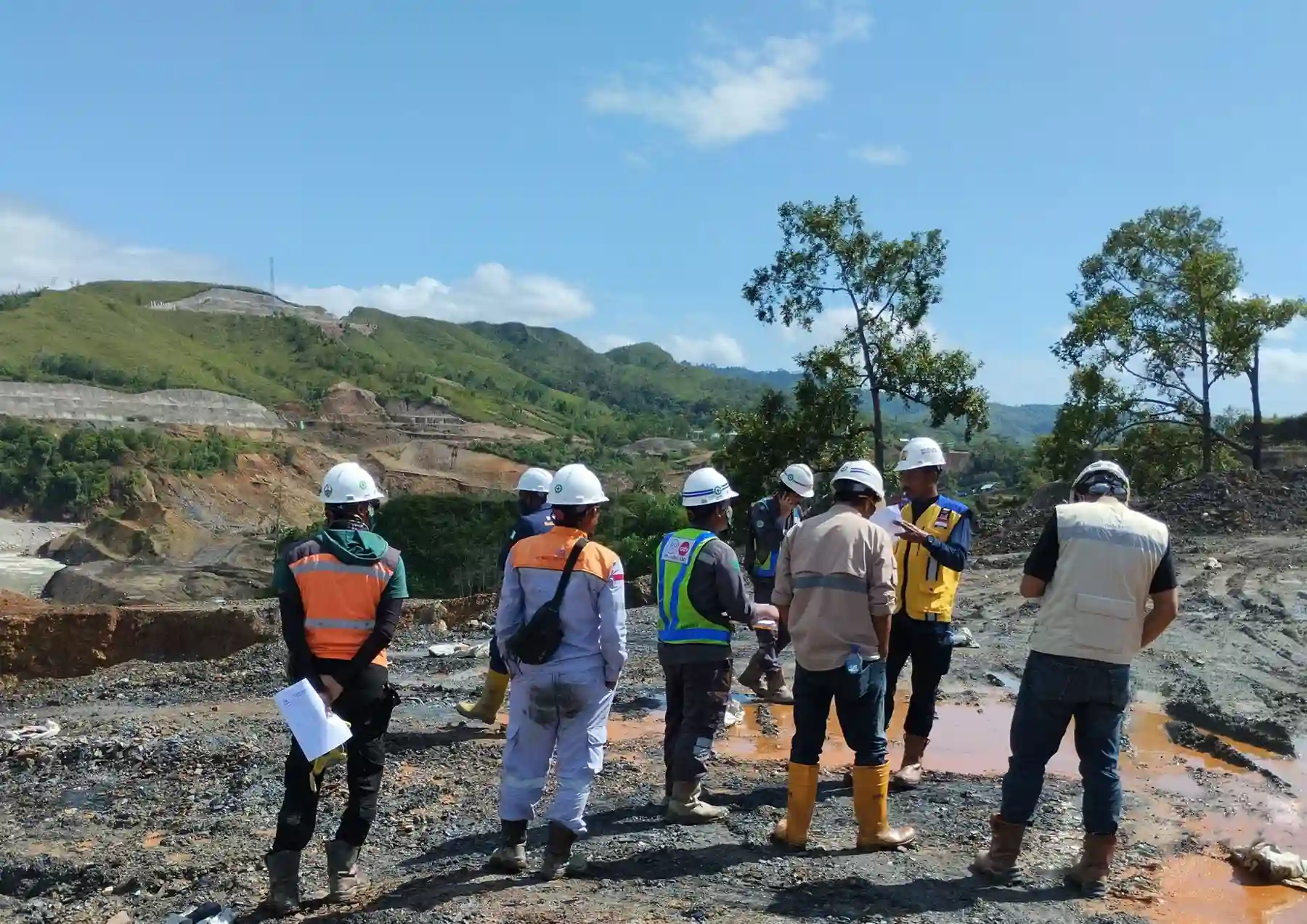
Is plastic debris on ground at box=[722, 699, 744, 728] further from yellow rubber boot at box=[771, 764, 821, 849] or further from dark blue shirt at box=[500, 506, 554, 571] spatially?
yellow rubber boot at box=[771, 764, 821, 849]

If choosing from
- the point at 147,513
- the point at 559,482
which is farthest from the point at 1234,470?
the point at 147,513

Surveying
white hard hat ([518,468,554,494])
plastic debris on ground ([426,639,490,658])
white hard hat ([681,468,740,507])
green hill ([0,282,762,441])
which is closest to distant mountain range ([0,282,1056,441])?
green hill ([0,282,762,441])

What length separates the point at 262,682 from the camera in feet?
34.8

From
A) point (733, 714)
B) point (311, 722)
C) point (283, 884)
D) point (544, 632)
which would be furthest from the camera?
point (733, 714)

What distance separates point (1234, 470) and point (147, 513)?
49705 millimetres

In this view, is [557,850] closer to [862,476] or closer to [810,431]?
[862,476]

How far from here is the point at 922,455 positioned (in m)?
5.55

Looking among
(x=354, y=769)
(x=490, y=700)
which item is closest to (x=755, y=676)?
(x=490, y=700)

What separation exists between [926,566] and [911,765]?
124 cm

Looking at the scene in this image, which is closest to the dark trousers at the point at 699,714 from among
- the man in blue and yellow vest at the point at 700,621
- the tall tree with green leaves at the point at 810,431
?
the man in blue and yellow vest at the point at 700,621

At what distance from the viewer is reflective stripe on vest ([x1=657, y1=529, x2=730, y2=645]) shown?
5.39 metres

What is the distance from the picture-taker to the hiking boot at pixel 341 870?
449 cm

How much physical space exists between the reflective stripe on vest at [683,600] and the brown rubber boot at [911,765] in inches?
53.8

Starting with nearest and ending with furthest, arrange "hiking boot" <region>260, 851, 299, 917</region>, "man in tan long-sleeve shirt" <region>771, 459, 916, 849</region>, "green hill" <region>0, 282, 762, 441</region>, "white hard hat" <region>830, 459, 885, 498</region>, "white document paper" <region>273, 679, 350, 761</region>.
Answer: "white document paper" <region>273, 679, 350, 761</region>
"hiking boot" <region>260, 851, 299, 917</region>
"man in tan long-sleeve shirt" <region>771, 459, 916, 849</region>
"white hard hat" <region>830, 459, 885, 498</region>
"green hill" <region>0, 282, 762, 441</region>
